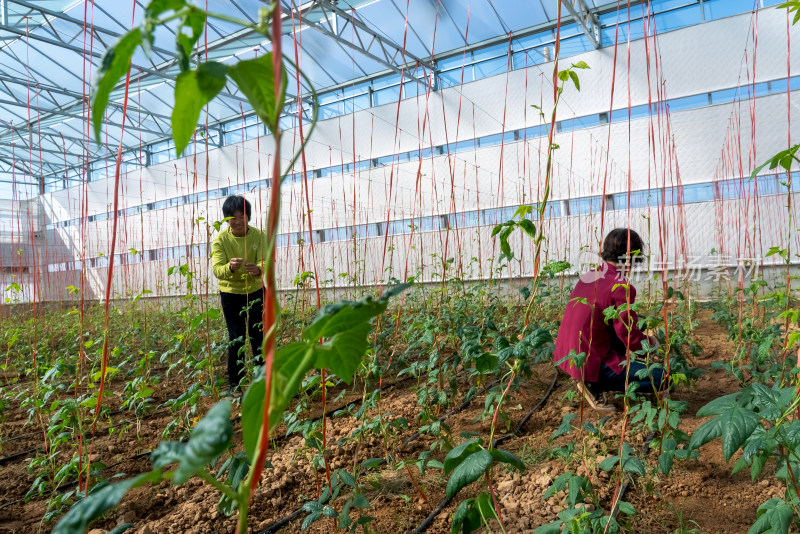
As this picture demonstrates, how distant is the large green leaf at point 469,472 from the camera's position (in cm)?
68

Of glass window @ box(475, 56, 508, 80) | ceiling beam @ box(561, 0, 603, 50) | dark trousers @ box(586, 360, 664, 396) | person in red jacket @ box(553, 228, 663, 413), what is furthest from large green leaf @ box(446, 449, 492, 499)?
glass window @ box(475, 56, 508, 80)

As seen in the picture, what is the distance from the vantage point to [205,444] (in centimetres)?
29

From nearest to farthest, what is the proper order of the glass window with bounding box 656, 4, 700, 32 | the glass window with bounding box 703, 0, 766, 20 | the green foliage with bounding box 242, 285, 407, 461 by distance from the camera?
the green foliage with bounding box 242, 285, 407, 461
the glass window with bounding box 703, 0, 766, 20
the glass window with bounding box 656, 4, 700, 32

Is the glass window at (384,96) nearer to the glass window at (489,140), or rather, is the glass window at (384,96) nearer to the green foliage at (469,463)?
the glass window at (489,140)

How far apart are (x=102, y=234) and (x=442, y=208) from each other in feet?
35.3

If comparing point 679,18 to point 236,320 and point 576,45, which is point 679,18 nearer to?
point 576,45

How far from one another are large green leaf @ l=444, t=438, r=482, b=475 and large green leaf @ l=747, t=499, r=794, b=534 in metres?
0.46

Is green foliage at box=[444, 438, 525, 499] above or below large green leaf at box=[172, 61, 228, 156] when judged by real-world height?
below

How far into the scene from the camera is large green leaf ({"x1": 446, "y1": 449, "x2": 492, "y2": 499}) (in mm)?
684

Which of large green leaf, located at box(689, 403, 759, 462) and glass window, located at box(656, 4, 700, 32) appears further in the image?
glass window, located at box(656, 4, 700, 32)

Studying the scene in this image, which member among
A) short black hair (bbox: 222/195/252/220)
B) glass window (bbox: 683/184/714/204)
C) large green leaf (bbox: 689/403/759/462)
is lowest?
large green leaf (bbox: 689/403/759/462)

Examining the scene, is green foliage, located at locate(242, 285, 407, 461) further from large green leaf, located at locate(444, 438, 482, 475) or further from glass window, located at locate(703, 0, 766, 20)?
glass window, located at locate(703, 0, 766, 20)

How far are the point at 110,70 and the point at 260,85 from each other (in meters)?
0.10

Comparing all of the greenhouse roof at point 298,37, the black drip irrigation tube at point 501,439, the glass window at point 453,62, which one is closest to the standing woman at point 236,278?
the black drip irrigation tube at point 501,439
